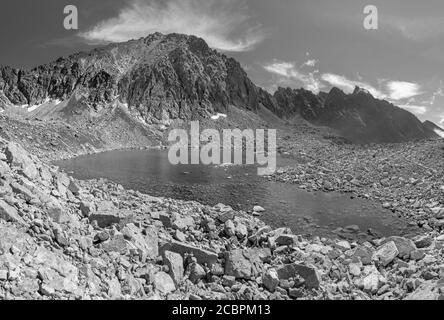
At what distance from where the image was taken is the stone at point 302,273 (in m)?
14.5

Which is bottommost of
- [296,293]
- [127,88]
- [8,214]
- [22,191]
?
[296,293]

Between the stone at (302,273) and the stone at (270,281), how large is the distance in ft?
1.74

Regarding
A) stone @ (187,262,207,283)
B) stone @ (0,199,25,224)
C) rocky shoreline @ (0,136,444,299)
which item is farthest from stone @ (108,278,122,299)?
stone @ (0,199,25,224)

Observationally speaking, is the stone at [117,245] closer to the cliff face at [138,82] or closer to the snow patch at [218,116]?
the cliff face at [138,82]

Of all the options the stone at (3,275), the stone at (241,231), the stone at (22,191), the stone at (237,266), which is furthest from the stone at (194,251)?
the stone at (3,275)

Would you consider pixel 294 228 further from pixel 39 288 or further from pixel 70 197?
pixel 39 288

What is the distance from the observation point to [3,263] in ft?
34.2

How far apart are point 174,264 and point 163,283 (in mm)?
1172

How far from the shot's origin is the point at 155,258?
50.2ft

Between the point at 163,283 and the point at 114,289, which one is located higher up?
the point at 114,289

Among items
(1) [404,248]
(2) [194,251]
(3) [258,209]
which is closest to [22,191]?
(2) [194,251]

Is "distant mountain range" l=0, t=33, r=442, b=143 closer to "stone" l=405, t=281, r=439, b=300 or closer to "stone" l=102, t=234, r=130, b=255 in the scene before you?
"stone" l=102, t=234, r=130, b=255

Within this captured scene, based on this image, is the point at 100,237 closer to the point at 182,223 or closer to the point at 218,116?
the point at 182,223

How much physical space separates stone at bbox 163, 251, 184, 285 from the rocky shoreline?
0.15 ft
